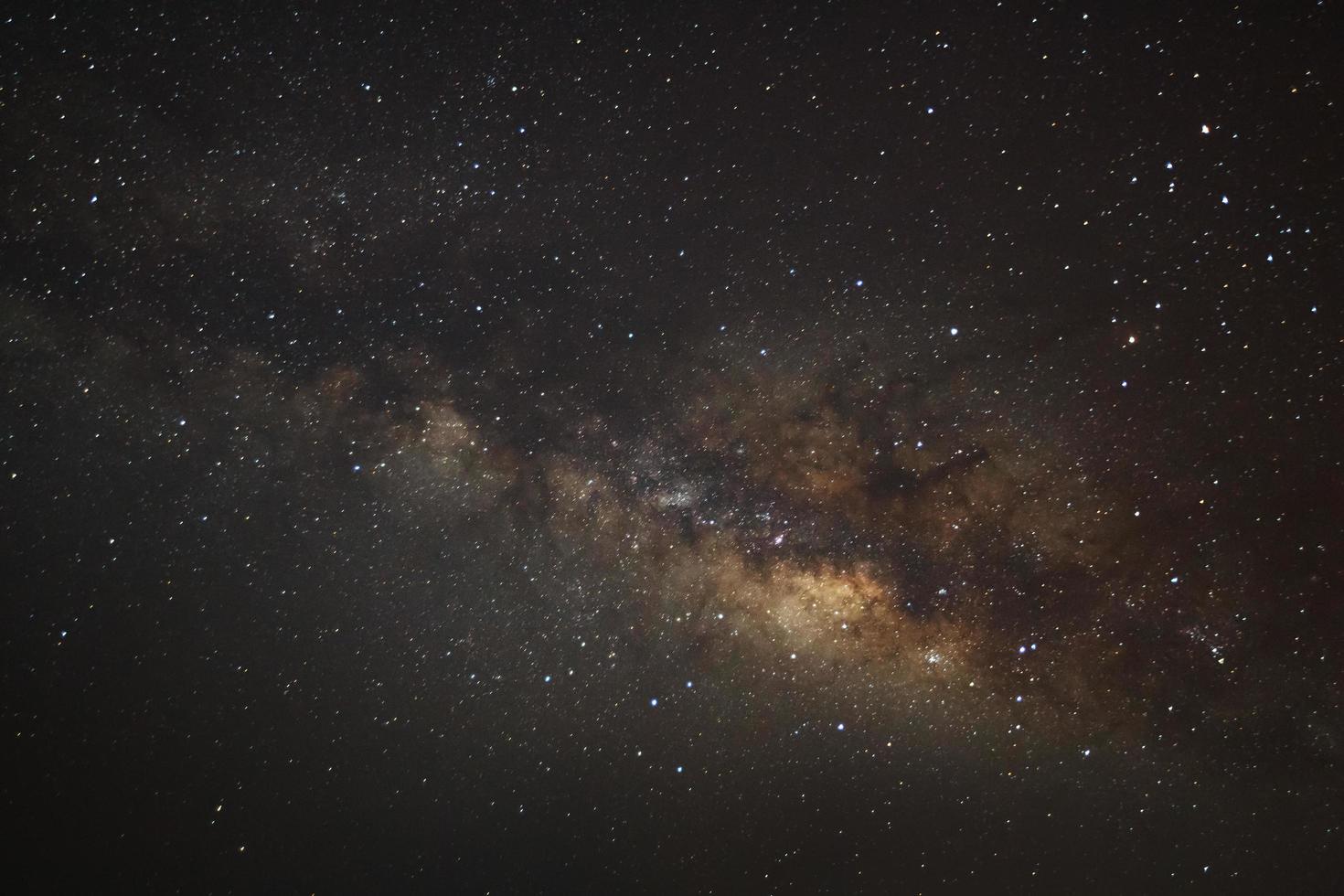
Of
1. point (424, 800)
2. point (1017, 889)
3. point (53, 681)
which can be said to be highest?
point (53, 681)

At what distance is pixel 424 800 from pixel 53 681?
3623 millimetres

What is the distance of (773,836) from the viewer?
629cm

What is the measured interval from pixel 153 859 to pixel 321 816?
1.73 metres

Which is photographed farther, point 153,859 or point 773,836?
point 773,836

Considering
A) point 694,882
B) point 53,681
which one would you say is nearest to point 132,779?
point 53,681

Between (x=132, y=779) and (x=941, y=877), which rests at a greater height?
(x=132, y=779)

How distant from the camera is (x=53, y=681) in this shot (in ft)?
17.0

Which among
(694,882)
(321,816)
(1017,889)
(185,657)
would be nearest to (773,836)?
(694,882)

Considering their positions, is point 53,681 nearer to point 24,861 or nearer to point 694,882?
point 24,861

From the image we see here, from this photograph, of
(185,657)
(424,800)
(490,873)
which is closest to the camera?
(185,657)

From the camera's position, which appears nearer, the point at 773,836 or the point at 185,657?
the point at 185,657

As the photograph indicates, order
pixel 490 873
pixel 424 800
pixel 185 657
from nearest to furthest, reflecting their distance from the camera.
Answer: pixel 185 657, pixel 424 800, pixel 490 873

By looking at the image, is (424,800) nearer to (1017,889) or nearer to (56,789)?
(56,789)

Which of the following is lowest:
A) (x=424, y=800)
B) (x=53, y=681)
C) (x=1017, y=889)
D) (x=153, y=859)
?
(x=1017, y=889)
